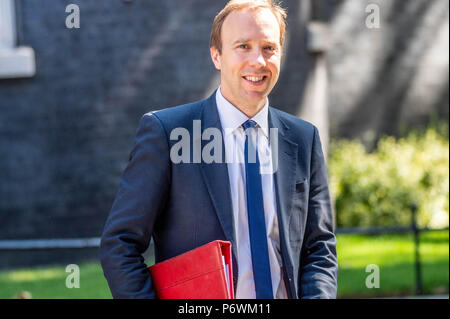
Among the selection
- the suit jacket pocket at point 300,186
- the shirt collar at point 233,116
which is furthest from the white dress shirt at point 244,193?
the suit jacket pocket at point 300,186

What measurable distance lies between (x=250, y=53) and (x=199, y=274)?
0.85 metres

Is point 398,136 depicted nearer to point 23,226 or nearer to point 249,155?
point 23,226

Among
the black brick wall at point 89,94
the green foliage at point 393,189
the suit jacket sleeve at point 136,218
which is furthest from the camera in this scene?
the green foliage at point 393,189

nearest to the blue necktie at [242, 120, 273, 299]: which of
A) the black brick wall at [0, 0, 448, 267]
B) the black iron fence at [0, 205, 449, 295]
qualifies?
the black iron fence at [0, 205, 449, 295]

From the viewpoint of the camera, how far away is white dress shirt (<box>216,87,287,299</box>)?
2637mm

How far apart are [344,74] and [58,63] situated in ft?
16.6

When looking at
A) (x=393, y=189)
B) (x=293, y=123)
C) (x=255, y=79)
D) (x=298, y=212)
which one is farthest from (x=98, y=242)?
(x=255, y=79)

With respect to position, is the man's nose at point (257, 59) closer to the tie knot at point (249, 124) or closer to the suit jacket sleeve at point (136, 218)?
the tie knot at point (249, 124)

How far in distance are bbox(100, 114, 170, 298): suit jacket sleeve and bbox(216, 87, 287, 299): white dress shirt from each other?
0.87ft

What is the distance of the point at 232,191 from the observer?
2.71 meters

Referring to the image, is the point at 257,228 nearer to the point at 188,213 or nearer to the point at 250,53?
the point at 188,213

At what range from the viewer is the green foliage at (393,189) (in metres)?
9.84

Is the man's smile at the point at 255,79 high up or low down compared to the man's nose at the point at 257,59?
down

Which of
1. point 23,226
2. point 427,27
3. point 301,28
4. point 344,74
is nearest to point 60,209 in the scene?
point 23,226
